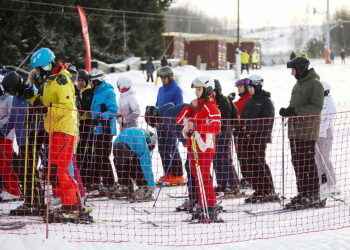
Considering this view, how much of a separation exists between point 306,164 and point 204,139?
1532 millimetres

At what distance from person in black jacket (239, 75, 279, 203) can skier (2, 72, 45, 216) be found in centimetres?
265

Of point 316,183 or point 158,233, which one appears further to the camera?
point 316,183

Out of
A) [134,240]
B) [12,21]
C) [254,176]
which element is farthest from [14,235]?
[12,21]

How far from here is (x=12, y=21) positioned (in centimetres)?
2491

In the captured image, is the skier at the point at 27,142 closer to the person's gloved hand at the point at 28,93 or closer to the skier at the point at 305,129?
the person's gloved hand at the point at 28,93

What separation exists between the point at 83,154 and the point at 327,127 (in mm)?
3298

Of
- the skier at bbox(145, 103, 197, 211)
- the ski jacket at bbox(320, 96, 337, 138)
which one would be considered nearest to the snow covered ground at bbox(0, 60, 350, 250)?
the skier at bbox(145, 103, 197, 211)

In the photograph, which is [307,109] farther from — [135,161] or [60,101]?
[60,101]

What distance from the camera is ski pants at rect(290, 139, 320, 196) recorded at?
23.2 feet

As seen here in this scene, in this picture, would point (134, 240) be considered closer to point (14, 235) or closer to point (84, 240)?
point (84, 240)

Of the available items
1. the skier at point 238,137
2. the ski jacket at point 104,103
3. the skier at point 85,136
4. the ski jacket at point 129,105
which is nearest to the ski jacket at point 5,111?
the skier at point 85,136

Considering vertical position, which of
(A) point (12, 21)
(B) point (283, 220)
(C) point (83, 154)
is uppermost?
(A) point (12, 21)

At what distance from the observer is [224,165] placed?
8.12 meters

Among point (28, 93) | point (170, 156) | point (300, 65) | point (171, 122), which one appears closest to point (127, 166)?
point (171, 122)
